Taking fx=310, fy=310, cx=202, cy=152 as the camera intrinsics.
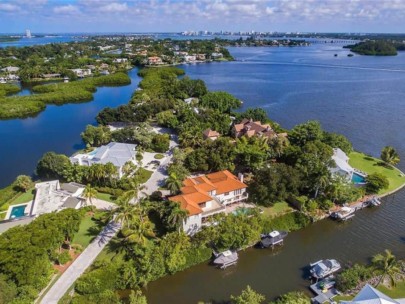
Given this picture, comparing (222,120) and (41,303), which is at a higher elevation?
(222,120)

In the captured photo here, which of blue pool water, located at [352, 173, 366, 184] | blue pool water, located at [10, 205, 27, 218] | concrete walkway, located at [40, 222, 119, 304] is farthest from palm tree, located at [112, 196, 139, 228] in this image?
blue pool water, located at [352, 173, 366, 184]

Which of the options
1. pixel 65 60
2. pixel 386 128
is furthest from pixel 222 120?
pixel 65 60

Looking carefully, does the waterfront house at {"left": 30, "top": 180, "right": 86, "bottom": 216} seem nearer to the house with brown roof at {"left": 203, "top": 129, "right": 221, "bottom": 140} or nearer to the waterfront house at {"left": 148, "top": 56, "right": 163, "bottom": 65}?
the house with brown roof at {"left": 203, "top": 129, "right": 221, "bottom": 140}

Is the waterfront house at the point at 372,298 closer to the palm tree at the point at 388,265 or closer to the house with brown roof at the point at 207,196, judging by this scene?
the palm tree at the point at 388,265

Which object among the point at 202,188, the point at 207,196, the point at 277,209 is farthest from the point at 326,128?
the point at 207,196

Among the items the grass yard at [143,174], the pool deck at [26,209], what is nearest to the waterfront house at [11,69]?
the pool deck at [26,209]

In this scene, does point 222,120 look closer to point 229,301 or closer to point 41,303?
point 229,301
